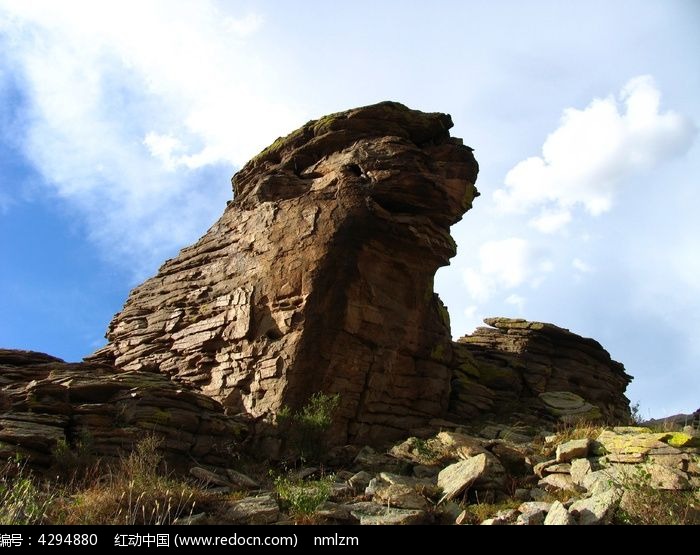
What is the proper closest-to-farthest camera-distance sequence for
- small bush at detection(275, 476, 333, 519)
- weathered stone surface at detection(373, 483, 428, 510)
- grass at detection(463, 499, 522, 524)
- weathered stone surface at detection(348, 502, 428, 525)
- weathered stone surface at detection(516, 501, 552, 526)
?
weathered stone surface at detection(516, 501, 552, 526) → weathered stone surface at detection(348, 502, 428, 525) → small bush at detection(275, 476, 333, 519) → grass at detection(463, 499, 522, 524) → weathered stone surface at detection(373, 483, 428, 510)

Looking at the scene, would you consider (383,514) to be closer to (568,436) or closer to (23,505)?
(23,505)

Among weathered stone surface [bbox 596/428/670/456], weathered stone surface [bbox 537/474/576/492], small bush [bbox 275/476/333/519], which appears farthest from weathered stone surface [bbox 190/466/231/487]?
weathered stone surface [bbox 596/428/670/456]

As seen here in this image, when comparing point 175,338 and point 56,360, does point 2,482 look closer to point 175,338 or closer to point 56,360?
point 56,360

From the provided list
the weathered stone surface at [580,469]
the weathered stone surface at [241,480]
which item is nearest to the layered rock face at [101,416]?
the weathered stone surface at [241,480]

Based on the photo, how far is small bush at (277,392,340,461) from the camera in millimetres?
18766

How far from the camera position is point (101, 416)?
17.5 m

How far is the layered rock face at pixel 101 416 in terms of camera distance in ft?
52.1

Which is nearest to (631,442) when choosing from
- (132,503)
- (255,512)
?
(255,512)

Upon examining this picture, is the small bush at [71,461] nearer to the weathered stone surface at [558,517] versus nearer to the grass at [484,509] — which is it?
the grass at [484,509]

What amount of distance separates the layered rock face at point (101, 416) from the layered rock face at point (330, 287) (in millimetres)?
2059

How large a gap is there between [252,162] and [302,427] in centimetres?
1310

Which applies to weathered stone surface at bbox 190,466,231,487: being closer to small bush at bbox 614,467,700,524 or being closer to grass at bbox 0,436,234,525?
grass at bbox 0,436,234,525

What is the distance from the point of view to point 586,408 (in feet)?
83.9

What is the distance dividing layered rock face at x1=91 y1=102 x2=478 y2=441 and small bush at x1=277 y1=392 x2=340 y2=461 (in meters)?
0.56
